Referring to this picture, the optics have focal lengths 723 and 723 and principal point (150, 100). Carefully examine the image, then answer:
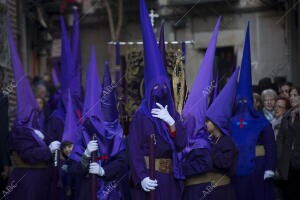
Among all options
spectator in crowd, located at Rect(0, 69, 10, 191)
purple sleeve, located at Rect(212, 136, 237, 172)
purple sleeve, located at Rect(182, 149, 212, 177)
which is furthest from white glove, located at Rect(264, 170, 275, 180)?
spectator in crowd, located at Rect(0, 69, 10, 191)

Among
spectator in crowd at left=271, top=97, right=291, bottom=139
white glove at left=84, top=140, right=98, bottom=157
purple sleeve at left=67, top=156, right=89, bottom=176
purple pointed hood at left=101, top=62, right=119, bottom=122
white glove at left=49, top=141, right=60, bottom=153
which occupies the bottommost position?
purple sleeve at left=67, top=156, right=89, bottom=176

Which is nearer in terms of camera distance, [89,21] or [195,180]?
[195,180]

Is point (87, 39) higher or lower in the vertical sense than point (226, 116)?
higher

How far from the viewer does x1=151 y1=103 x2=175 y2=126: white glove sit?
699cm

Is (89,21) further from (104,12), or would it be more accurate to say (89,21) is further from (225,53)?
(225,53)

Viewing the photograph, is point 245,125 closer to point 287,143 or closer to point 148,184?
point 287,143

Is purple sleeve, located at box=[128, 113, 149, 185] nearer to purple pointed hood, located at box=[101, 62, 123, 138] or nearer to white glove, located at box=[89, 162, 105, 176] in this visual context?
white glove, located at box=[89, 162, 105, 176]

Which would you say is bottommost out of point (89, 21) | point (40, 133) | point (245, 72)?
point (40, 133)

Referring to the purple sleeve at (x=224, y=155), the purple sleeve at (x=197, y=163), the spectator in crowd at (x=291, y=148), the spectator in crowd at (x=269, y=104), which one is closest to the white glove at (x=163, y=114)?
the purple sleeve at (x=197, y=163)

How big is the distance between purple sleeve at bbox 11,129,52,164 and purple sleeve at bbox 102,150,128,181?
1.41m

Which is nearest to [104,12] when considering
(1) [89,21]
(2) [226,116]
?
(1) [89,21]

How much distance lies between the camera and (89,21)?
19031 mm

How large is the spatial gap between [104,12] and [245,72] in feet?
31.9

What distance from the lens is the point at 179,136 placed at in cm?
718
